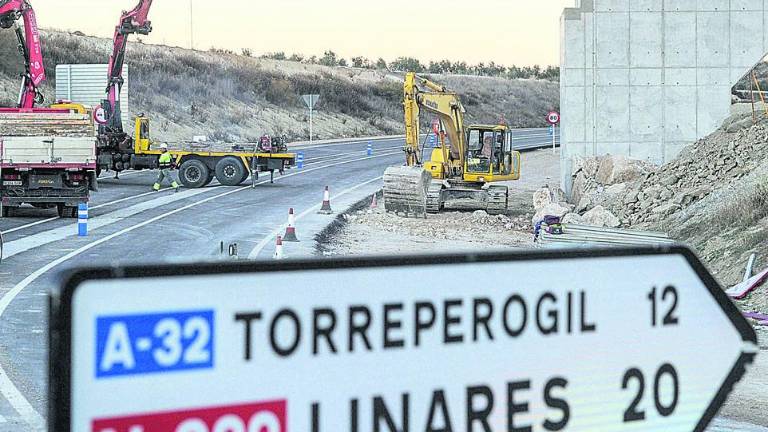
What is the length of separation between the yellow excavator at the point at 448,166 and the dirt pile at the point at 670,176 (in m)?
2.37

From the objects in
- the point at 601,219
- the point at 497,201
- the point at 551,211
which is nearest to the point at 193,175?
the point at 497,201

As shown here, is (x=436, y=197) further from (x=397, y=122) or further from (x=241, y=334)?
(x=397, y=122)

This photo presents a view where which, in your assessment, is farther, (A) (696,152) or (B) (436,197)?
(B) (436,197)

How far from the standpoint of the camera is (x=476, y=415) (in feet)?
6.97

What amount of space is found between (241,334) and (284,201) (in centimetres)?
3124

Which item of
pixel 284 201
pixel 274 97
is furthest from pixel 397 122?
pixel 284 201

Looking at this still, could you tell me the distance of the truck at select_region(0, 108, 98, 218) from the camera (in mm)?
26938

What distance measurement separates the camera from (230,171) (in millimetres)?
37438

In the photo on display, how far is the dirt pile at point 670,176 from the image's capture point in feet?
82.6

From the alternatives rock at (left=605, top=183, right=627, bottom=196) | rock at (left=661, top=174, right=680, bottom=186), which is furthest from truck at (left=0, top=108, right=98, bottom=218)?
rock at (left=661, top=174, right=680, bottom=186)

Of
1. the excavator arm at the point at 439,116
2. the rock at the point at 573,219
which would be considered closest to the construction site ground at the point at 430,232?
the rock at the point at 573,219

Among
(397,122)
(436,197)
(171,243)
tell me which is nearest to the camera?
(171,243)

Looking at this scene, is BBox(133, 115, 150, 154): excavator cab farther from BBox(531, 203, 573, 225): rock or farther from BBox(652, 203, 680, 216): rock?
BBox(652, 203, 680, 216): rock

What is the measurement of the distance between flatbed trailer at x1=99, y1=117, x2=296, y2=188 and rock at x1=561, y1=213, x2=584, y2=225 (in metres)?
12.3
